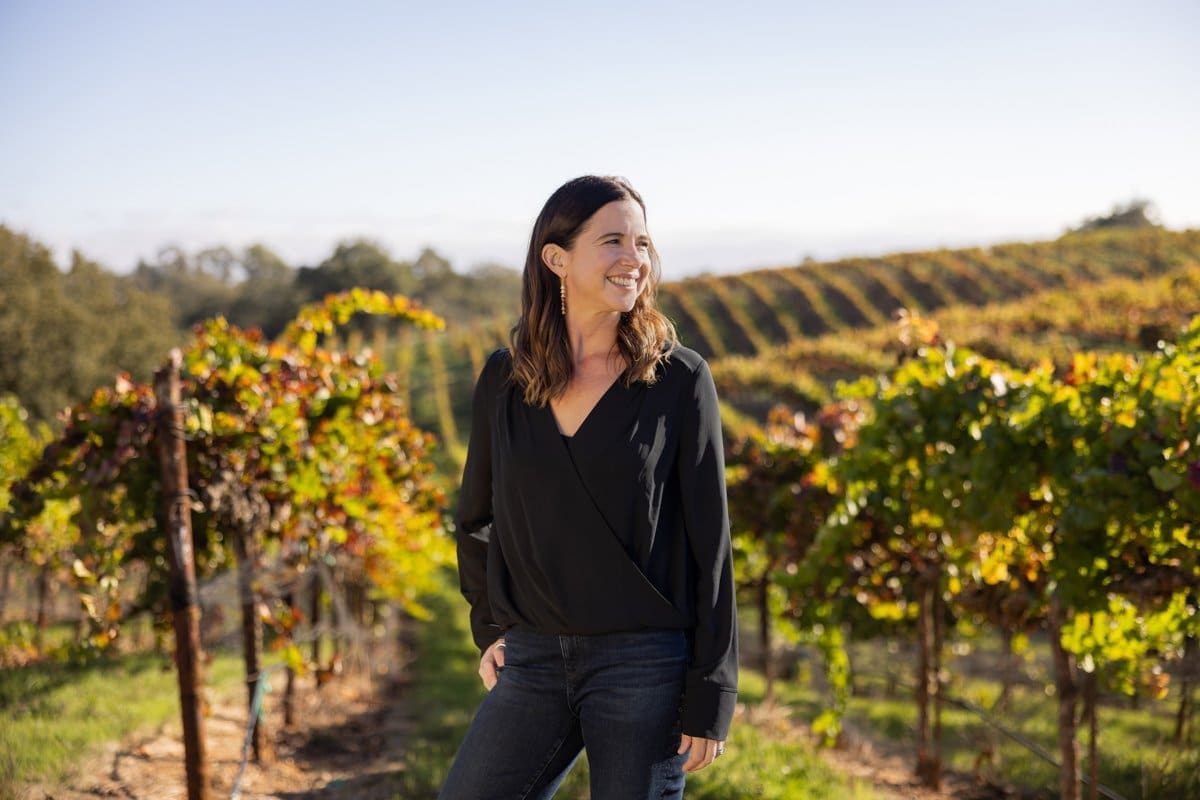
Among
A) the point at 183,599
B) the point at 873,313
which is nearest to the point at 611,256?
the point at 183,599

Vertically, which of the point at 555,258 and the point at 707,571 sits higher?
the point at 555,258

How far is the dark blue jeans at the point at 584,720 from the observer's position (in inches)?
70.9

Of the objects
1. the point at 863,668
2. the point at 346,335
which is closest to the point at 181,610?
the point at 863,668

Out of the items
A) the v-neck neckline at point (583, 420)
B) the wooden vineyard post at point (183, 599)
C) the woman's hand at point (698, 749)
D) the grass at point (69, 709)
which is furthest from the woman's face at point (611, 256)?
A: the grass at point (69, 709)

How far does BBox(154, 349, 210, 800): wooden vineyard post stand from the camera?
360 centimetres

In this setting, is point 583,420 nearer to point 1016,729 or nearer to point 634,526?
point 634,526

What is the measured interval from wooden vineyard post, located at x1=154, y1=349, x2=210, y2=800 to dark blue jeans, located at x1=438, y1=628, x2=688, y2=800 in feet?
6.83

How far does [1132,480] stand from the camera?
10.9 feet

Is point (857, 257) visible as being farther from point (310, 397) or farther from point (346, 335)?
point (310, 397)

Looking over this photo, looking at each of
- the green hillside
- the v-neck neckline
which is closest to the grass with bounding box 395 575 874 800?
the v-neck neckline

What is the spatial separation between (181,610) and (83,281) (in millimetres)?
28874

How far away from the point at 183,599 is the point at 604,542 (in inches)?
93.3

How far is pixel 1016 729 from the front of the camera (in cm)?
727

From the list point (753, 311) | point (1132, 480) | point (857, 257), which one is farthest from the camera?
point (857, 257)
